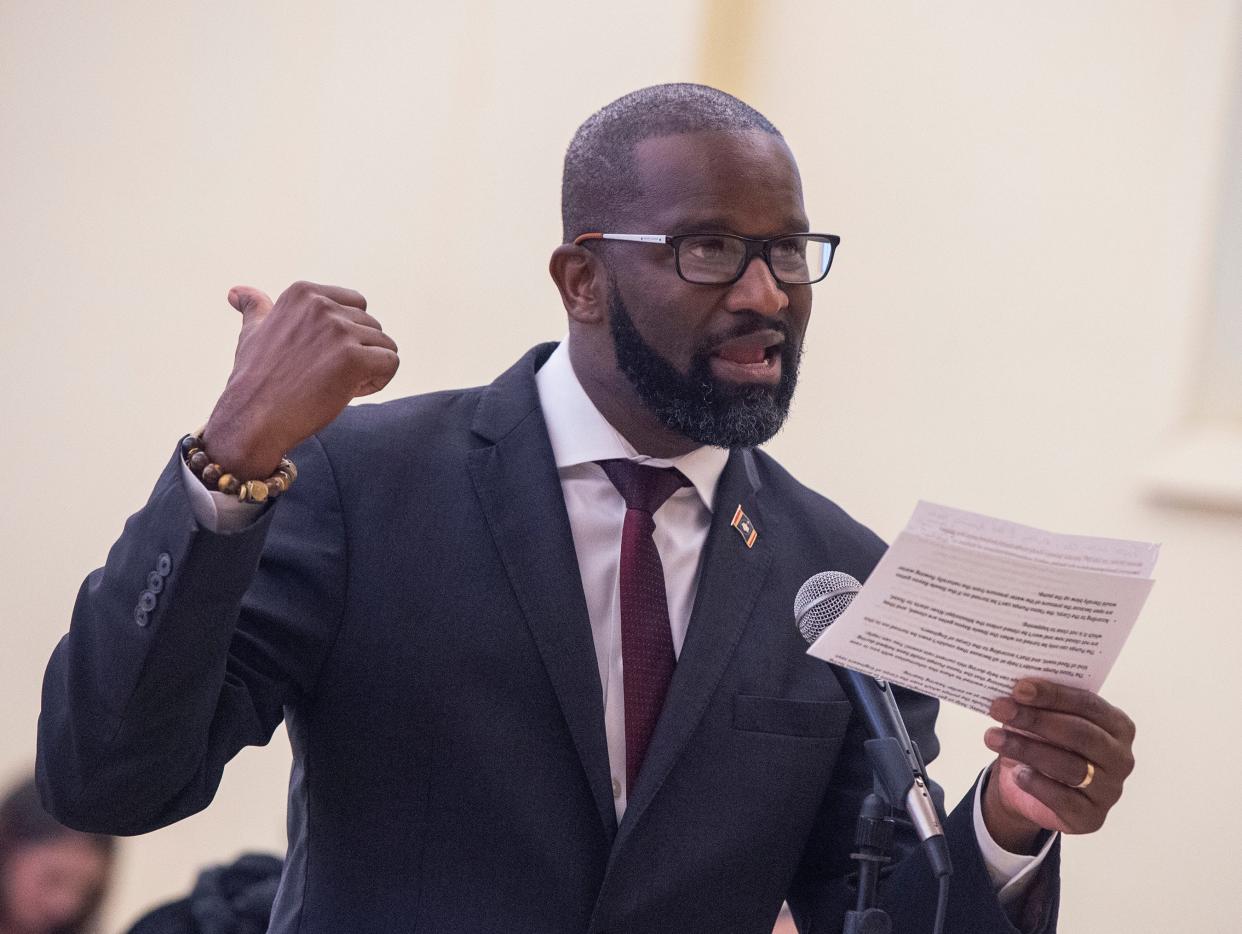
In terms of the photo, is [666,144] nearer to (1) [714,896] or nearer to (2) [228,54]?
(1) [714,896]

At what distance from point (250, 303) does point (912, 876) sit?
47.8 inches

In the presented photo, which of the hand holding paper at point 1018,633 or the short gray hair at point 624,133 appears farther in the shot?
the short gray hair at point 624,133

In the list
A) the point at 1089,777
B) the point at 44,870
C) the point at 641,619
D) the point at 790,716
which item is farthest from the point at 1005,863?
the point at 44,870

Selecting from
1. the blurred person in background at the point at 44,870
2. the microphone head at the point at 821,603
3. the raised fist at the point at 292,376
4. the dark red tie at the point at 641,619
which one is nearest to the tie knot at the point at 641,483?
the dark red tie at the point at 641,619

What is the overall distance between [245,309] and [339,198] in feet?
8.45

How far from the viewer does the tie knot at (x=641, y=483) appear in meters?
2.18

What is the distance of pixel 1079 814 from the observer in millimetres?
1823

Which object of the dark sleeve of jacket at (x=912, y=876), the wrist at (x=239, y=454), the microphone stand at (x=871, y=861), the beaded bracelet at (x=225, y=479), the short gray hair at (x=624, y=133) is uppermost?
the short gray hair at (x=624, y=133)

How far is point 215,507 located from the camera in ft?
5.30

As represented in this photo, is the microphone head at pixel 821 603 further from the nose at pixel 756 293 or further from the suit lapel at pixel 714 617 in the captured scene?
the nose at pixel 756 293

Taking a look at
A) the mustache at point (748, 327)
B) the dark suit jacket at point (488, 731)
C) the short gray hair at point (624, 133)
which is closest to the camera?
the dark suit jacket at point (488, 731)

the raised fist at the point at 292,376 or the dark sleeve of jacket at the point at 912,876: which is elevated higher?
the raised fist at the point at 292,376

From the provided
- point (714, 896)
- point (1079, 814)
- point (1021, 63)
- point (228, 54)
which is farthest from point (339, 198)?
point (1079, 814)

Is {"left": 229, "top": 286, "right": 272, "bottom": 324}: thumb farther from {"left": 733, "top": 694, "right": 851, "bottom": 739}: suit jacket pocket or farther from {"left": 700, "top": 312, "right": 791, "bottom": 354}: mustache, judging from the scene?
{"left": 733, "top": 694, "right": 851, "bottom": 739}: suit jacket pocket
